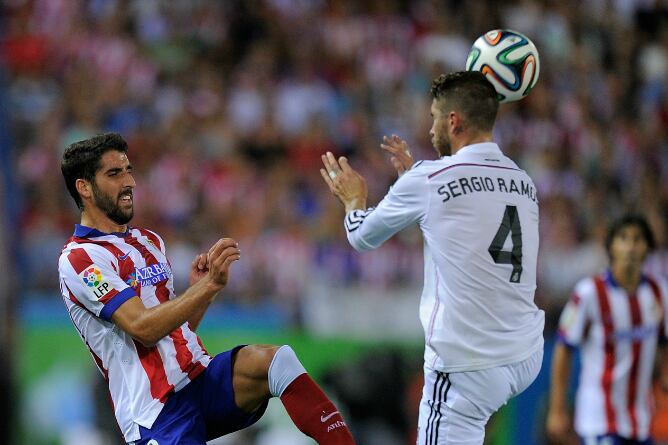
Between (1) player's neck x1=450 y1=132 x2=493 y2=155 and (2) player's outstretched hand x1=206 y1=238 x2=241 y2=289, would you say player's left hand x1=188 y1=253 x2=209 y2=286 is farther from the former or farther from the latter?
(1) player's neck x1=450 y1=132 x2=493 y2=155

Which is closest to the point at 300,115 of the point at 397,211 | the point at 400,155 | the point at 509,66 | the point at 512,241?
the point at 400,155

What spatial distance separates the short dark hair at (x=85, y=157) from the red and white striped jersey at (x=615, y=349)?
3552 mm

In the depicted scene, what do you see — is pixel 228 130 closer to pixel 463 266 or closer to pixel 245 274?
pixel 245 274

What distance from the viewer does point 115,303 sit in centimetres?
515

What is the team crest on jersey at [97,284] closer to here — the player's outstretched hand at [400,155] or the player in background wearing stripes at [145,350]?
the player in background wearing stripes at [145,350]

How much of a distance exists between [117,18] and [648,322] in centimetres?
835

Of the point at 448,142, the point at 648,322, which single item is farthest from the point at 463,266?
the point at 648,322

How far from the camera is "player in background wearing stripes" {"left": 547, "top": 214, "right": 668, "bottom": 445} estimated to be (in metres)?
7.41

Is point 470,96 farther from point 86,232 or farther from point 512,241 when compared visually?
point 86,232

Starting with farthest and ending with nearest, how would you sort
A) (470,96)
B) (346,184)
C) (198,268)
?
1. (198,268)
2. (346,184)
3. (470,96)

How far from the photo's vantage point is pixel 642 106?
13875 mm

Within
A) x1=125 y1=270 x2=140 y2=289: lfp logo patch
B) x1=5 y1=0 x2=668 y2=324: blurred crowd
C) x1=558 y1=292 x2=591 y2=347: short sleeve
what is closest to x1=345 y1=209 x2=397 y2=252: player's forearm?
x1=125 y1=270 x2=140 y2=289: lfp logo patch

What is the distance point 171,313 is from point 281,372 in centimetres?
60

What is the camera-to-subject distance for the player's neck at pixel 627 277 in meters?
7.53
